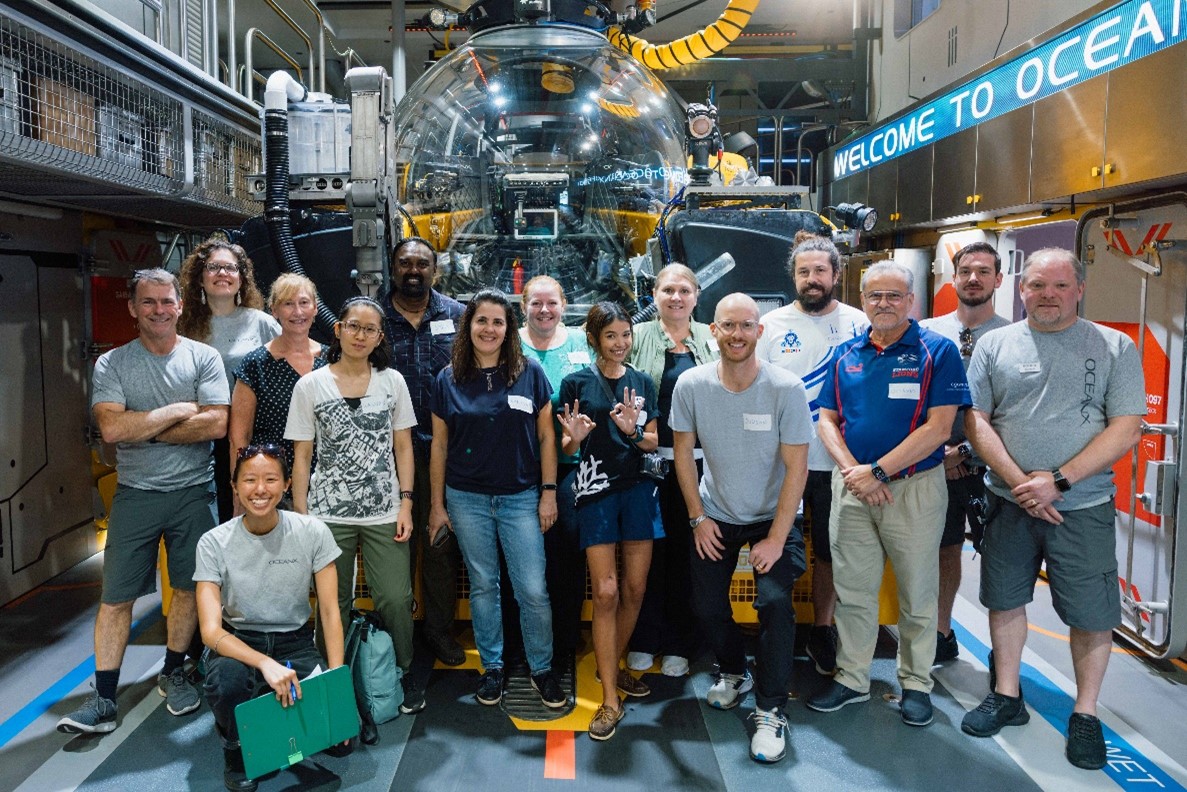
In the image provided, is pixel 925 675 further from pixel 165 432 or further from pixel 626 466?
pixel 165 432

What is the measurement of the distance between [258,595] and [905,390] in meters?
2.56

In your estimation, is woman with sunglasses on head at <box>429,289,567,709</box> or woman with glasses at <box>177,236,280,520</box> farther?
woman with glasses at <box>177,236,280,520</box>

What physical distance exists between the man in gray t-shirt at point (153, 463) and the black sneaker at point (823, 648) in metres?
2.72

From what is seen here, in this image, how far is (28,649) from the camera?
14.5 feet

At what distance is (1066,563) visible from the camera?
11.1 feet

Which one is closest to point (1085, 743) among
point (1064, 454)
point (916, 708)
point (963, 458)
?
point (916, 708)

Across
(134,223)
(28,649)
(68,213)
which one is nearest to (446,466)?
(28,649)

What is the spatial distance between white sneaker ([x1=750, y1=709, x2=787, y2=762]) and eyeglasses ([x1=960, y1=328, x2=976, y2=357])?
74.6 inches

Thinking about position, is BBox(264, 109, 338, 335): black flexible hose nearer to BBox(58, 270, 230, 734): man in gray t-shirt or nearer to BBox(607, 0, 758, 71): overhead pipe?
BBox(58, 270, 230, 734): man in gray t-shirt

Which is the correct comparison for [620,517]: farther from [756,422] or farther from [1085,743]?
[1085,743]

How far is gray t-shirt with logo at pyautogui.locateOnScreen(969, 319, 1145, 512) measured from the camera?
3.31m

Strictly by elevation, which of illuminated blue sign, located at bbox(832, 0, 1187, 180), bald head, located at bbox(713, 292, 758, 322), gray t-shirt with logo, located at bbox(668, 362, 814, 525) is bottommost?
gray t-shirt with logo, located at bbox(668, 362, 814, 525)

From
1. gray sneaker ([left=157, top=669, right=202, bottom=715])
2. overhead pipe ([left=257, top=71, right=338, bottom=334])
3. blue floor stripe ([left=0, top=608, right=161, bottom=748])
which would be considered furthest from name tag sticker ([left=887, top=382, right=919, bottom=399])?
blue floor stripe ([left=0, top=608, right=161, bottom=748])

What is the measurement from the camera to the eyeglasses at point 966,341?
4.11 metres
